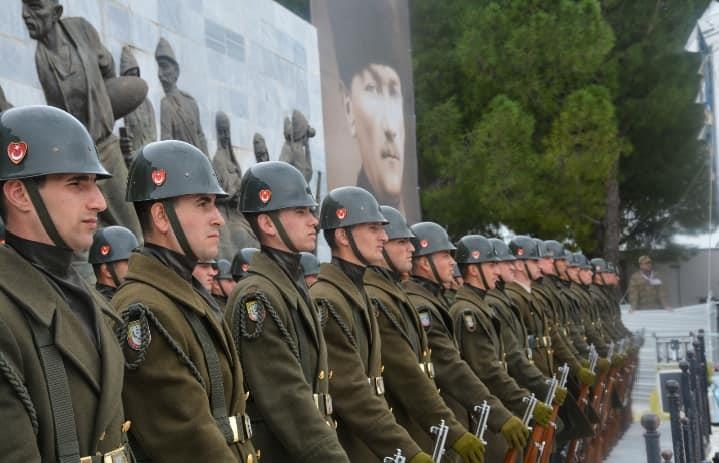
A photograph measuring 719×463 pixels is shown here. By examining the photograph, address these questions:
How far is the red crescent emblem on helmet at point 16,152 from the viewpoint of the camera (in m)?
3.11

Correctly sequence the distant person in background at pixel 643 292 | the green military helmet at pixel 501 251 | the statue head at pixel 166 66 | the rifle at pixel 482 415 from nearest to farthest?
the rifle at pixel 482 415 < the green military helmet at pixel 501 251 < the statue head at pixel 166 66 < the distant person in background at pixel 643 292

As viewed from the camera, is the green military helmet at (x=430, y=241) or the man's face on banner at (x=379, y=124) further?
the man's face on banner at (x=379, y=124)

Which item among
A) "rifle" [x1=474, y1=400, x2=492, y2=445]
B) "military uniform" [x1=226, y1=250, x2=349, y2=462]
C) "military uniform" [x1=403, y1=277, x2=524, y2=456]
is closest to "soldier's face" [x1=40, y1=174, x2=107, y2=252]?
"military uniform" [x1=226, y1=250, x2=349, y2=462]

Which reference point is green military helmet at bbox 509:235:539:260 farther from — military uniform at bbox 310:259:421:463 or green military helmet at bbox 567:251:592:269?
military uniform at bbox 310:259:421:463

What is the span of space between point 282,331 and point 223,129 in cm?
1059

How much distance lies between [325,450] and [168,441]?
80cm

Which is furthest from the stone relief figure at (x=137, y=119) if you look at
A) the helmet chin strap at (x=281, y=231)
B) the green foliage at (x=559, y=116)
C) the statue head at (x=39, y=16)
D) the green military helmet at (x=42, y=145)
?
the green foliage at (x=559, y=116)

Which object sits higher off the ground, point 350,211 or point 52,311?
point 350,211

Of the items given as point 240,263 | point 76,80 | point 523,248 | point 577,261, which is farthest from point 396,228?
point 577,261

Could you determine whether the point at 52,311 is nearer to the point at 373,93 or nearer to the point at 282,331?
the point at 282,331

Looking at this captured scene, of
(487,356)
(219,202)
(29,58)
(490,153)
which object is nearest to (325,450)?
(487,356)

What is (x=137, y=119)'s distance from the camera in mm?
11320

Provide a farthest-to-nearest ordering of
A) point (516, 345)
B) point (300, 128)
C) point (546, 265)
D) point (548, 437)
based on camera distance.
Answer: point (300, 128)
point (546, 265)
point (516, 345)
point (548, 437)

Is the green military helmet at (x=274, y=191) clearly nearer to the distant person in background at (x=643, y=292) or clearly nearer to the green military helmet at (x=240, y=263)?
the green military helmet at (x=240, y=263)
